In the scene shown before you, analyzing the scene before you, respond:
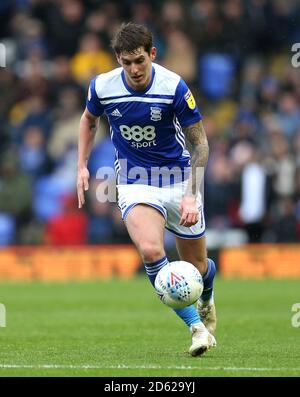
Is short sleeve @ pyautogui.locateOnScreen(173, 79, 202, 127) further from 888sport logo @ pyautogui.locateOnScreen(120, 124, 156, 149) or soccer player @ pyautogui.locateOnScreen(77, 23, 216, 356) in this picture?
888sport logo @ pyautogui.locateOnScreen(120, 124, 156, 149)

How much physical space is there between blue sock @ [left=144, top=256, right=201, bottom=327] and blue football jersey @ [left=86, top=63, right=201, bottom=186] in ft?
2.58

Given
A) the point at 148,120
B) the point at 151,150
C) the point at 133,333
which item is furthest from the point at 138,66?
the point at 133,333

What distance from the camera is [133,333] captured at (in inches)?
424

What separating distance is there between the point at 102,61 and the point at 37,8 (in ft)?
8.32

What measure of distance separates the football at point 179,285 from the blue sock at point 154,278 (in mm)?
169

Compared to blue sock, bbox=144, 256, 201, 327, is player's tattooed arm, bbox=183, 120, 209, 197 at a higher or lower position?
higher

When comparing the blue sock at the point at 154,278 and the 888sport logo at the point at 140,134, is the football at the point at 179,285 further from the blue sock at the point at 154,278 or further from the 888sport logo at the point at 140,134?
the 888sport logo at the point at 140,134

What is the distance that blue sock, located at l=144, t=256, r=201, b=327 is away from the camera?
8.67m

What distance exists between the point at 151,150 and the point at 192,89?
11.6 m

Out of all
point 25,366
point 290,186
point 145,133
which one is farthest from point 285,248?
point 25,366

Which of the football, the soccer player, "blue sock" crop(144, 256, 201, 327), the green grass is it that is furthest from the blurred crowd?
the football

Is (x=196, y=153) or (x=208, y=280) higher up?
(x=196, y=153)

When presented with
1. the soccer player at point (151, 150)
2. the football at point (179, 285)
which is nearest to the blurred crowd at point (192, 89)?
the soccer player at point (151, 150)

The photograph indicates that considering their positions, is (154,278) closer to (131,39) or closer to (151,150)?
(151,150)
